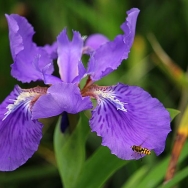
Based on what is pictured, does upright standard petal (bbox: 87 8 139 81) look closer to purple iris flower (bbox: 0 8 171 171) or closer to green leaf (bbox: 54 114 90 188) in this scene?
purple iris flower (bbox: 0 8 171 171)

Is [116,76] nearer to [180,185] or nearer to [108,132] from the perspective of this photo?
[180,185]

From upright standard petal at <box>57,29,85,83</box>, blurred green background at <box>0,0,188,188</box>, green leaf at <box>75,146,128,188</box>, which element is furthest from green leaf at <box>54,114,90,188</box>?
blurred green background at <box>0,0,188,188</box>

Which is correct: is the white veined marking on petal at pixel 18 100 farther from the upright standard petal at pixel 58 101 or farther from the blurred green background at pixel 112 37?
the blurred green background at pixel 112 37

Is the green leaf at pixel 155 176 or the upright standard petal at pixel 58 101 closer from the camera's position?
the upright standard petal at pixel 58 101

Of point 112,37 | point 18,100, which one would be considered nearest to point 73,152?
point 18,100

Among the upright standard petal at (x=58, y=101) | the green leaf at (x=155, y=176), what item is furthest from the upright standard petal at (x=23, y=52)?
the green leaf at (x=155, y=176)

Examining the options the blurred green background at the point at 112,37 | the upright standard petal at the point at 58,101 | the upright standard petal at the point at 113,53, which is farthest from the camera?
the blurred green background at the point at 112,37

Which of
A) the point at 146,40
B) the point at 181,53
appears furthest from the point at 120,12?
the point at 181,53
